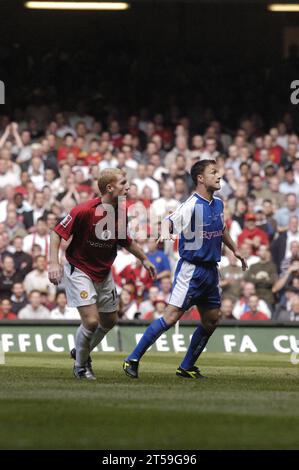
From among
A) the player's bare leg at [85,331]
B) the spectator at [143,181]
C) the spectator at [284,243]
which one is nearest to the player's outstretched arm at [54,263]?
the player's bare leg at [85,331]

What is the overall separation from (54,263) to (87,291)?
18.3 inches

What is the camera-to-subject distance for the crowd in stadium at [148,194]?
19.2 meters

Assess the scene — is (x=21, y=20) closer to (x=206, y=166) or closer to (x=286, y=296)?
(x=286, y=296)

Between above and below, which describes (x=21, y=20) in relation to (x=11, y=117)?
above

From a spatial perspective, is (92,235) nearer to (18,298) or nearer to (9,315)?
(9,315)

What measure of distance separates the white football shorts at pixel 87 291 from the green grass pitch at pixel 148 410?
714 millimetres

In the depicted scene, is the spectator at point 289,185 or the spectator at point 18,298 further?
the spectator at point 289,185

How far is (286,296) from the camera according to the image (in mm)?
19375

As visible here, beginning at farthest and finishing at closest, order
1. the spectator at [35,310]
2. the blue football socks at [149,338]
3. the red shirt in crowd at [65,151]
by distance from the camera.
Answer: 1. the red shirt in crowd at [65,151]
2. the spectator at [35,310]
3. the blue football socks at [149,338]

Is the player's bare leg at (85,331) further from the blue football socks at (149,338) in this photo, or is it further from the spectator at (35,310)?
the spectator at (35,310)

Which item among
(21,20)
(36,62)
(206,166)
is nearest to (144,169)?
(36,62)

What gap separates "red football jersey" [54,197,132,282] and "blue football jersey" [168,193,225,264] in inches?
21.2

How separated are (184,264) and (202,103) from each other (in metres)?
13.6

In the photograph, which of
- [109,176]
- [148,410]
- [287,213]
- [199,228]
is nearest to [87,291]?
[109,176]
